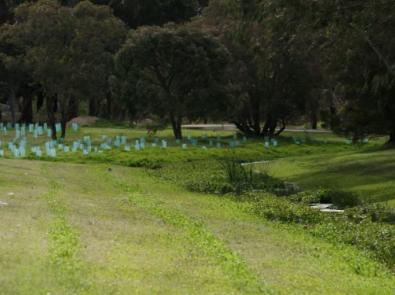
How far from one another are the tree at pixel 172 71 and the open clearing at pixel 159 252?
2285 centimetres

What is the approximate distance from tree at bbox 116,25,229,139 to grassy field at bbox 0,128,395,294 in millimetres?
17185

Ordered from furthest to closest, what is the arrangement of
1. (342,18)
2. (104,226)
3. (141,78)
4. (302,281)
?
1. (141,78)
2. (342,18)
3. (104,226)
4. (302,281)

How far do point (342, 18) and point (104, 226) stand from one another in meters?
9.27

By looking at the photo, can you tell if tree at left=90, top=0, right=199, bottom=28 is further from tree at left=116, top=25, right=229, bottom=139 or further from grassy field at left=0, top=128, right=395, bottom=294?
grassy field at left=0, top=128, right=395, bottom=294

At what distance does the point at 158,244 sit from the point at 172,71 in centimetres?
3122

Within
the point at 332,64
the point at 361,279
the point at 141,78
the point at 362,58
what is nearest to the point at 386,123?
the point at 332,64

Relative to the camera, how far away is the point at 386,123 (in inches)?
1253

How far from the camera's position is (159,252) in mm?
10969

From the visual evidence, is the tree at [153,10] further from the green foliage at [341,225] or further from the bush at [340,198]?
the green foliage at [341,225]

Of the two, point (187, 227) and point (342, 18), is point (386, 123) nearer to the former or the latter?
point (342, 18)

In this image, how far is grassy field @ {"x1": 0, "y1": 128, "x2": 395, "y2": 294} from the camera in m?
8.86

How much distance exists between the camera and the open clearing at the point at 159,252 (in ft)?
28.7

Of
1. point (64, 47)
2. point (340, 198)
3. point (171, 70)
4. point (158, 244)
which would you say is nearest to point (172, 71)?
point (171, 70)

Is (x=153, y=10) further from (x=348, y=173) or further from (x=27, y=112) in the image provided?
(x=348, y=173)
